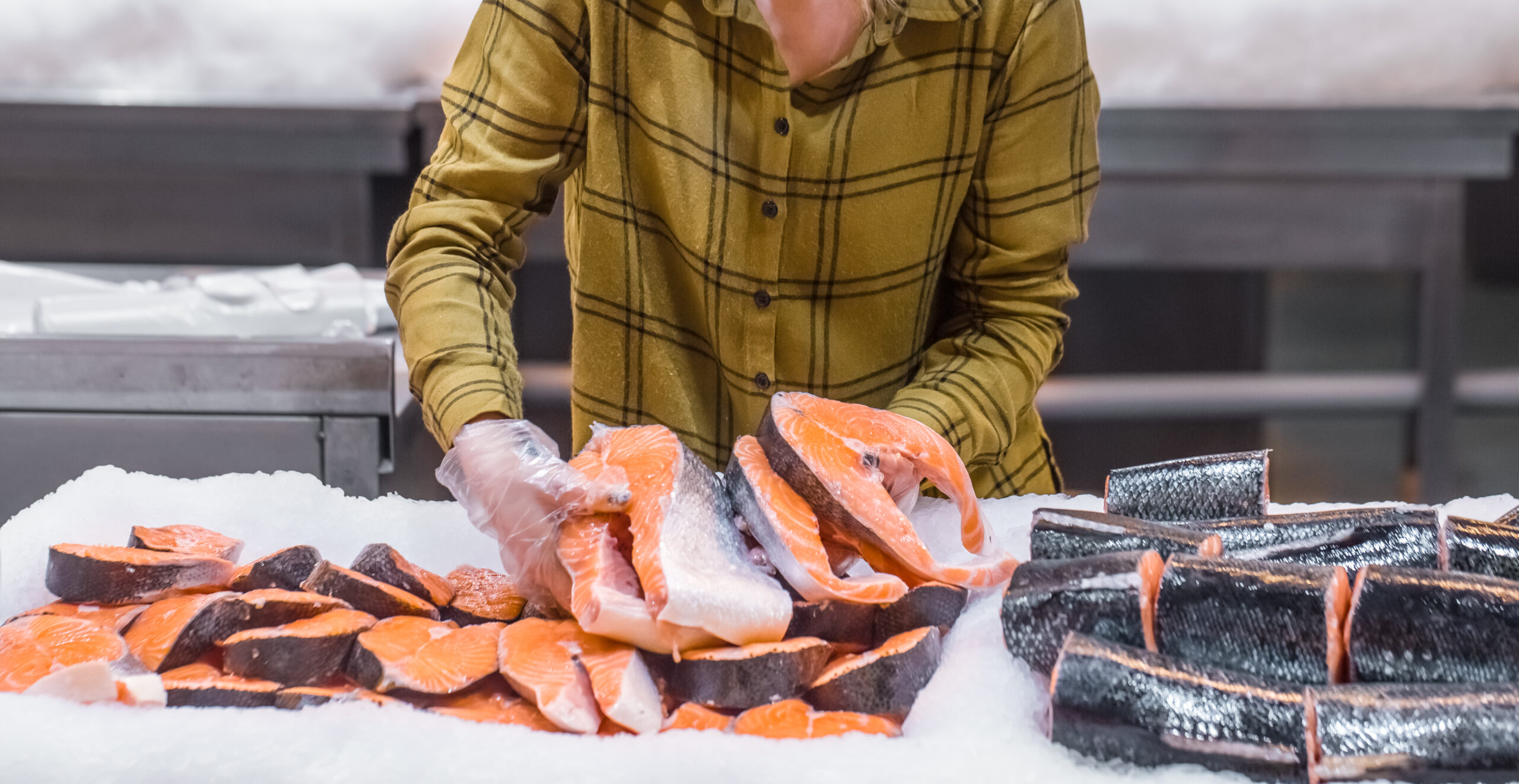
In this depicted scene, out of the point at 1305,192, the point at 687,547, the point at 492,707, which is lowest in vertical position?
the point at 492,707

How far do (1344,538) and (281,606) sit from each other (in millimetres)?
847

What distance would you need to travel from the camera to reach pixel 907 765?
2.32 feet

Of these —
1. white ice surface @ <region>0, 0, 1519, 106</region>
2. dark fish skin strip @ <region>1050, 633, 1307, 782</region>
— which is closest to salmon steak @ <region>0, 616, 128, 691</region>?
dark fish skin strip @ <region>1050, 633, 1307, 782</region>

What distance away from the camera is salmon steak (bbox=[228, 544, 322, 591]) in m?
0.98

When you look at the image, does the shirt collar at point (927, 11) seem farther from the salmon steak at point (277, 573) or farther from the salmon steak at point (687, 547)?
the salmon steak at point (277, 573)

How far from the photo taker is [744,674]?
31.8 inches

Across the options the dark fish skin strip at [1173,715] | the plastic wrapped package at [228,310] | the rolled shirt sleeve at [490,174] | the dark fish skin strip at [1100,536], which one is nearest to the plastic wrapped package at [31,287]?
the plastic wrapped package at [228,310]

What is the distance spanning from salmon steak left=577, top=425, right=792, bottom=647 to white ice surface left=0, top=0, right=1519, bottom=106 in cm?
191

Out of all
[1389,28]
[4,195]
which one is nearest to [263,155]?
[4,195]

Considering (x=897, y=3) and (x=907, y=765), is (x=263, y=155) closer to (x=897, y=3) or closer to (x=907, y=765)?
(x=897, y=3)

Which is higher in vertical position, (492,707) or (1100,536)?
(1100,536)

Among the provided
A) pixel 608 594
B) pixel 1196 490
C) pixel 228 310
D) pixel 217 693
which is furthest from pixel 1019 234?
pixel 228 310

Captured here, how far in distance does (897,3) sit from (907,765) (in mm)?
975

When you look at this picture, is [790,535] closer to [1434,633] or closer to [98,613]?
[1434,633]
